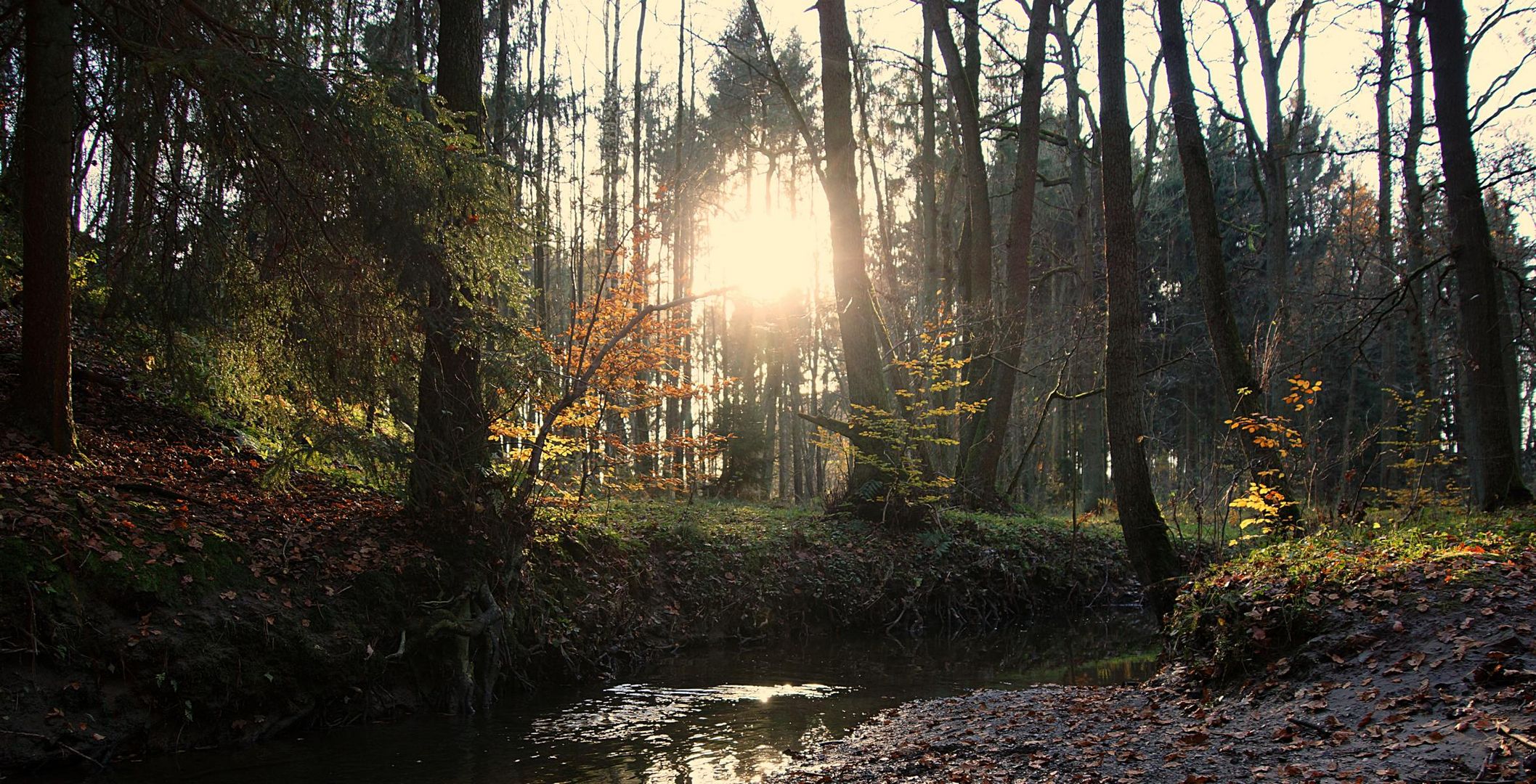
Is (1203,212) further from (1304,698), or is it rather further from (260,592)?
(260,592)

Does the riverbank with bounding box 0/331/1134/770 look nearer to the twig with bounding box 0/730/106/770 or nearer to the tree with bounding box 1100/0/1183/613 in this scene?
the twig with bounding box 0/730/106/770

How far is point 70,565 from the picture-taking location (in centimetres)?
586

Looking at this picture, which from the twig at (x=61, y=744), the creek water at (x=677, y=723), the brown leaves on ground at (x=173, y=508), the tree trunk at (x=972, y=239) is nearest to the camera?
the twig at (x=61, y=744)

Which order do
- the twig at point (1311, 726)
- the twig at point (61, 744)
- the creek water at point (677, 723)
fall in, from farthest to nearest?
the creek water at point (677, 723)
the twig at point (61, 744)
the twig at point (1311, 726)

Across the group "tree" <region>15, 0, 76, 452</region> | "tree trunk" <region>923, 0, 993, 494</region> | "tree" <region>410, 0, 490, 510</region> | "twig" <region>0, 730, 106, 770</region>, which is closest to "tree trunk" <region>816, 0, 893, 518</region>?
"tree trunk" <region>923, 0, 993, 494</region>

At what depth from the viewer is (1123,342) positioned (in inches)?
340

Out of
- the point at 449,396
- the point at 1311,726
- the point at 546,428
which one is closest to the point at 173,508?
the point at 449,396

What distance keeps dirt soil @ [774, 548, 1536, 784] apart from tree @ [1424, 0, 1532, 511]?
3.49 m

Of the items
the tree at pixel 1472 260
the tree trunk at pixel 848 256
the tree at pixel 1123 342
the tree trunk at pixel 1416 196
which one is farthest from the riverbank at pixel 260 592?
the tree trunk at pixel 1416 196

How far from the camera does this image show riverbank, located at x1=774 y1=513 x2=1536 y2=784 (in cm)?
407

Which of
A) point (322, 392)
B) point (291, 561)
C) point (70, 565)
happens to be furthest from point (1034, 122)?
point (70, 565)

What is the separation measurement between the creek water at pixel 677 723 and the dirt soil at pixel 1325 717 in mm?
884

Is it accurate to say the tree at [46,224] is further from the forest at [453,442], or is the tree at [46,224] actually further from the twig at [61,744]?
the twig at [61,744]

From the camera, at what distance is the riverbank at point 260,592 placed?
563 centimetres
